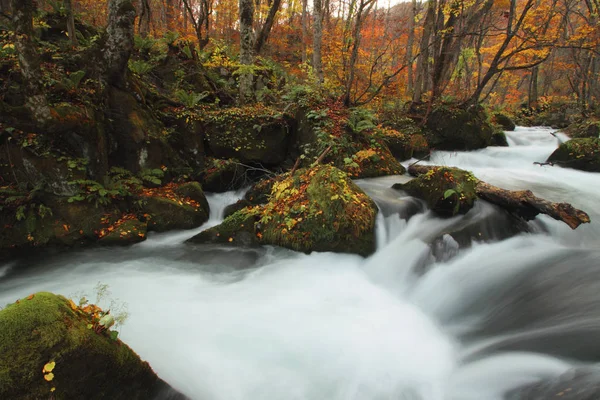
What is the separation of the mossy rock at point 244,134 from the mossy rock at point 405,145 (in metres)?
3.64

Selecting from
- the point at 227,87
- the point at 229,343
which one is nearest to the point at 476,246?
the point at 229,343

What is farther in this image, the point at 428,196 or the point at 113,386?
the point at 428,196

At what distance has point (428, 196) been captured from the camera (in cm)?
627

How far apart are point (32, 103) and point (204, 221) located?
11.7ft

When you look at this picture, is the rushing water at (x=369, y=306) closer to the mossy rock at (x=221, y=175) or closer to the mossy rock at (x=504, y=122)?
the mossy rock at (x=221, y=175)

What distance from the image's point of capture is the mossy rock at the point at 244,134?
847cm

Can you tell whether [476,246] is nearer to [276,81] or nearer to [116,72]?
[116,72]

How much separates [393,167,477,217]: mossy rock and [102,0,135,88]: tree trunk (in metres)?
6.69

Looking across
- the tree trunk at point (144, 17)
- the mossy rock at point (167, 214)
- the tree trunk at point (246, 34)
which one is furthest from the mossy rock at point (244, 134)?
the tree trunk at point (144, 17)

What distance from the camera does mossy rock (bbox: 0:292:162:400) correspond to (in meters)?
1.75

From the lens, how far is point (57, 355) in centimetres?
185

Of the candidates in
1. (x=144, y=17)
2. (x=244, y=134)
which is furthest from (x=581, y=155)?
(x=144, y=17)

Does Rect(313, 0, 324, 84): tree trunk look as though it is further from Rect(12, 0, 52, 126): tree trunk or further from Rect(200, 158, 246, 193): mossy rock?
Rect(12, 0, 52, 126): tree trunk

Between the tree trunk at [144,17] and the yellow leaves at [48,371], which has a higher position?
the tree trunk at [144,17]
